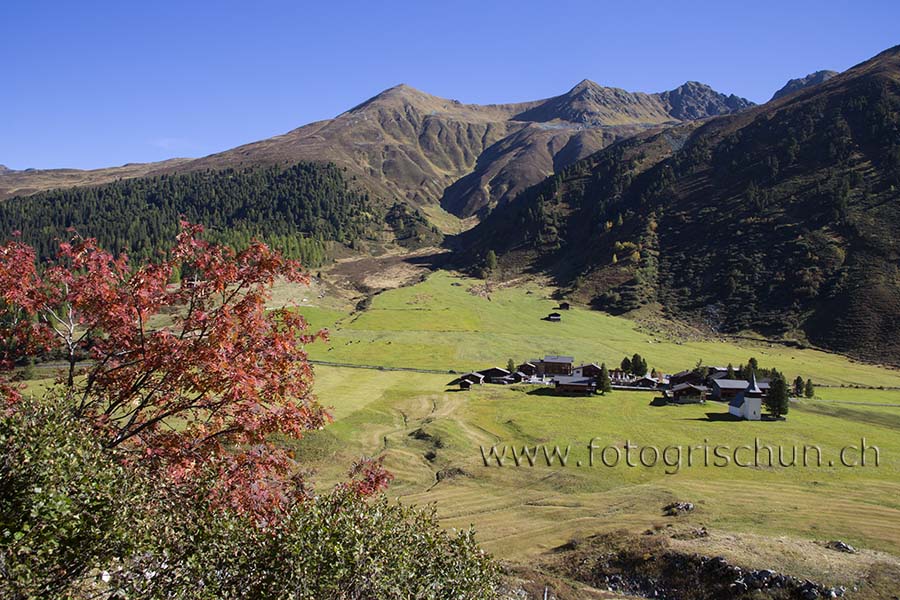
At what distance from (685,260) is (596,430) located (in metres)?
148

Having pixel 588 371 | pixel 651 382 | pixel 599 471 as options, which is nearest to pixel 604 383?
pixel 588 371

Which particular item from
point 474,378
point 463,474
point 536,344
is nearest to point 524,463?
point 463,474

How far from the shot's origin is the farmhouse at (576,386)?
88.0 m

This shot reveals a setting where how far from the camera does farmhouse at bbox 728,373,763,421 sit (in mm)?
70250

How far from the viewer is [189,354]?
12.7m

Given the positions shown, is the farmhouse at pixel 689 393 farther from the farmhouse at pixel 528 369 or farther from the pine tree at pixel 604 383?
the farmhouse at pixel 528 369

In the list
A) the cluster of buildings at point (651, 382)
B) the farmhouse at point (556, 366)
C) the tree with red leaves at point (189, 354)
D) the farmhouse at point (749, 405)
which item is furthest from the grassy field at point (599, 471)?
Answer: the tree with red leaves at point (189, 354)

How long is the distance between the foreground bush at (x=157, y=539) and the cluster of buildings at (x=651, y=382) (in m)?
71.7

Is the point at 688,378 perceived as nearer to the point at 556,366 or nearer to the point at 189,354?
the point at 556,366

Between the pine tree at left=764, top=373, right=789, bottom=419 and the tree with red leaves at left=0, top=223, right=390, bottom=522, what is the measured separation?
7099cm

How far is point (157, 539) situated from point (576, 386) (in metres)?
82.9

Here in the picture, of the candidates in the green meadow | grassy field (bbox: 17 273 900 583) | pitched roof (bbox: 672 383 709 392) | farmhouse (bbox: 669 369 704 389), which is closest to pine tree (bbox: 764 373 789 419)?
grassy field (bbox: 17 273 900 583)

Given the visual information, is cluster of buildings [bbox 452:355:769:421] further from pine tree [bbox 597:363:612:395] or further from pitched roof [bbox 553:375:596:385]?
pine tree [bbox 597:363:612:395]

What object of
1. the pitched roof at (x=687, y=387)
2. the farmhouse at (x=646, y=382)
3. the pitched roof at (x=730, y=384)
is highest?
the pitched roof at (x=687, y=387)
